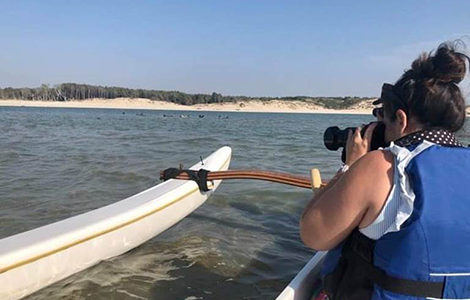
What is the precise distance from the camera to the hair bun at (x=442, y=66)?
4.89ft

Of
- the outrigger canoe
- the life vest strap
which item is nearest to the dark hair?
the life vest strap

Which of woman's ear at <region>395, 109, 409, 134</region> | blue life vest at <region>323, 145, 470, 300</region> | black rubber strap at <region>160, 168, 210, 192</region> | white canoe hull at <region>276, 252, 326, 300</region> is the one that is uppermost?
woman's ear at <region>395, 109, 409, 134</region>

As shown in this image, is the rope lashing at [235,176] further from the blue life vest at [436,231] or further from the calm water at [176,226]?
the blue life vest at [436,231]

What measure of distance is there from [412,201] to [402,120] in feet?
1.09

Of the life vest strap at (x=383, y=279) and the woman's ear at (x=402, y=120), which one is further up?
the woman's ear at (x=402, y=120)

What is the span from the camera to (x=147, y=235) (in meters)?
4.20

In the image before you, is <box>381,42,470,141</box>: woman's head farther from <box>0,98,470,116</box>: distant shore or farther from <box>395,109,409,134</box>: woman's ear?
<box>0,98,470,116</box>: distant shore

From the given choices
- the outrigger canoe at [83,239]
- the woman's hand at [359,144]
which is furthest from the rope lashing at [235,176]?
the woman's hand at [359,144]

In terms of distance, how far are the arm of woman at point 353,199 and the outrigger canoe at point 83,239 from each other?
215 centimetres

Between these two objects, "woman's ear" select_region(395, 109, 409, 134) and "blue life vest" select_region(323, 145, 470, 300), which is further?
"woman's ear" select_region(395, 109, 409, 134)

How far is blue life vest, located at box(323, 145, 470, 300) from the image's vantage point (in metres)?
1.36

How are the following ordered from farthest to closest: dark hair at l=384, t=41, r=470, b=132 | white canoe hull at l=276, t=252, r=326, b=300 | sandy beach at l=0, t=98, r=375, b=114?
sandy beach at l=0, t=98, r=375, b=114, white canoe hull at l=276, t=252, r=326, b=300, dark hair at l=384, t=41, r=470, b=132

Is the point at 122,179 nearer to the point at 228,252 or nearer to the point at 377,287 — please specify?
the point at 228,252

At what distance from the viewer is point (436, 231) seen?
137 cm
